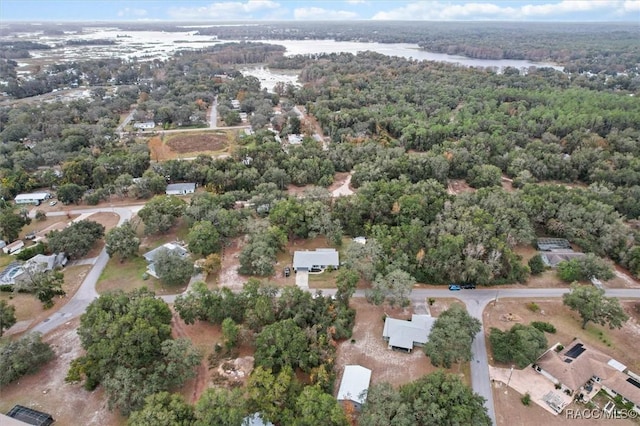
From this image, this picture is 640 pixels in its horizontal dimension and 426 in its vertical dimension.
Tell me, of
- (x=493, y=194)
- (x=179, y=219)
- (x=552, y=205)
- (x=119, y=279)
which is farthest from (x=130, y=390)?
(x=552, y=205)

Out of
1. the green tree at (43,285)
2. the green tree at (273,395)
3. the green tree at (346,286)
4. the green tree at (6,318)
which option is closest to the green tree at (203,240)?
the green tree at (43,285)

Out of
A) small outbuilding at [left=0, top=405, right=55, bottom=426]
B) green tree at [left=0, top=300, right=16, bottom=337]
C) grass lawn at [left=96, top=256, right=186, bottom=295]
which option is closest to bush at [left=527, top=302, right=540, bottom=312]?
grass lawn at [left=96, top=256, right=186, bottom=295]

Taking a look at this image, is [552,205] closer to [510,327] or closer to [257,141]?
[510,327]

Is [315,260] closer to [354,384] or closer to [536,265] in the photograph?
[354,384]

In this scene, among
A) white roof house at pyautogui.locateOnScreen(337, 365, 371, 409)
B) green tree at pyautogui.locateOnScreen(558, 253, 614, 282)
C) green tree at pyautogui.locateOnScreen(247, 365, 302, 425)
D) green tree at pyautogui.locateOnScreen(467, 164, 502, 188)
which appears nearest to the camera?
green tree at pyautogui.locateOnScreen(247, 365, 302, 425)

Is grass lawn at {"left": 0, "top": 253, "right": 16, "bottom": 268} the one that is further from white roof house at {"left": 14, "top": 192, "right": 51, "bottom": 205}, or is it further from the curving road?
white roof house at {"left": 14, "top": 192, "right": 51, "bottom": 205}

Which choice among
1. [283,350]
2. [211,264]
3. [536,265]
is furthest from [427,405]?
[211,264]

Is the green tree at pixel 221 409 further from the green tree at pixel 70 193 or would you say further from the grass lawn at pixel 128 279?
the green tree at pixel 70 193
